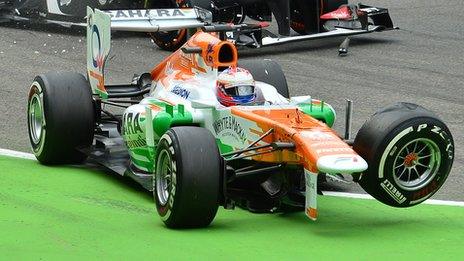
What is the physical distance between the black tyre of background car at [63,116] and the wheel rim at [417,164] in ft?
9.84

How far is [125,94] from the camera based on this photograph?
1119 cm

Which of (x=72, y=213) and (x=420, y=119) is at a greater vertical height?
(x=420, y=119)

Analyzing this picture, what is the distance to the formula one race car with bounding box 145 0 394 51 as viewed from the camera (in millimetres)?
16938

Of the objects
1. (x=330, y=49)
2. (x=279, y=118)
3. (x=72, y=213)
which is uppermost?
(x=279, y=118)

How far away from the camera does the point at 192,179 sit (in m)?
8.34

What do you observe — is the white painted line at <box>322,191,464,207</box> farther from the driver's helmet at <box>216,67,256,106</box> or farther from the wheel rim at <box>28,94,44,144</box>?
the wheel rim at <box>28,94,44,144</box>

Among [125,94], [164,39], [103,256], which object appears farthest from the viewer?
[164,39]

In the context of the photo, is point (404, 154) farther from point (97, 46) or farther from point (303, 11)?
point (303, 11)

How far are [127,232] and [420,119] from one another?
2235 millimetres

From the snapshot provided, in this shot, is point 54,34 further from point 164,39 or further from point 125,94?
point 125,94

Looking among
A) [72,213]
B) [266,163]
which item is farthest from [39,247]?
[266,163]

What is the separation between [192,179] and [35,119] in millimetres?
3066

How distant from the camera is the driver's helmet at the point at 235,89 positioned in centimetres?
965

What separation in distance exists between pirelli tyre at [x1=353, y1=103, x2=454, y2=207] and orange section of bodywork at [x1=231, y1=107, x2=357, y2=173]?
253 millimetres
